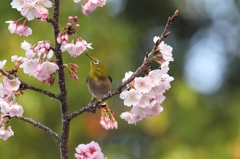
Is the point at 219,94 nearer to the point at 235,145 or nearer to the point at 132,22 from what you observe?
the point at 132,22

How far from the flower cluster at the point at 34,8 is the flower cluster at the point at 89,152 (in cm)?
37

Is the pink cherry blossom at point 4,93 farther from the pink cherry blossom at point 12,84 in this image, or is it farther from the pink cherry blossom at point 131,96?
the pink cherry blossom at point 131,96

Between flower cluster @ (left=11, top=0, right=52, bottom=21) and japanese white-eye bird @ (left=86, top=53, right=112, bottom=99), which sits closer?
flower cluster @ (left=11, top=0, right=52, bottom=21)

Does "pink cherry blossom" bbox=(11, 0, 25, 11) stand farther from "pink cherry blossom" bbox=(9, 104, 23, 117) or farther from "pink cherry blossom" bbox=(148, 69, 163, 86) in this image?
"pink cherry blossom" bbox=(148, 69, 163, 86)

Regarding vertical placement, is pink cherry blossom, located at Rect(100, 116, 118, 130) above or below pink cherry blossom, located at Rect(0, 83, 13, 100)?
below

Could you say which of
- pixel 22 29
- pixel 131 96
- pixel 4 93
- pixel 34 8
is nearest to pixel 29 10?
pixel 34 8

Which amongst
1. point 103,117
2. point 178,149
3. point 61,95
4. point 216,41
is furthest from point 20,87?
point 216,41

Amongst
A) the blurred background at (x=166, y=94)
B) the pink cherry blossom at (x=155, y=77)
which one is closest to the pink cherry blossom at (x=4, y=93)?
the pink cherry blossom at (x=155, y=77)

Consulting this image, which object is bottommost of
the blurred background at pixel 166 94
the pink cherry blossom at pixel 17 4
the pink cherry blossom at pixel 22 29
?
the pink cherry blossom at pixel 17 4

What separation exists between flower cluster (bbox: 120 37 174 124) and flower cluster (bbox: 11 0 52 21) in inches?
11.2

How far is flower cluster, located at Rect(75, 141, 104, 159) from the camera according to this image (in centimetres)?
161

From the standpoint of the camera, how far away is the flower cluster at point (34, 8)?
1.48 m

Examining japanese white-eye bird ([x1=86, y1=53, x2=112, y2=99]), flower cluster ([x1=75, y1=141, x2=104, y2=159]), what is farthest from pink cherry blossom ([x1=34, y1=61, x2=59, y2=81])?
japanese white-eye bird ([x1=86, y1=53, x2=112, y2=99])

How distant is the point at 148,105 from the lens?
1561 mm
